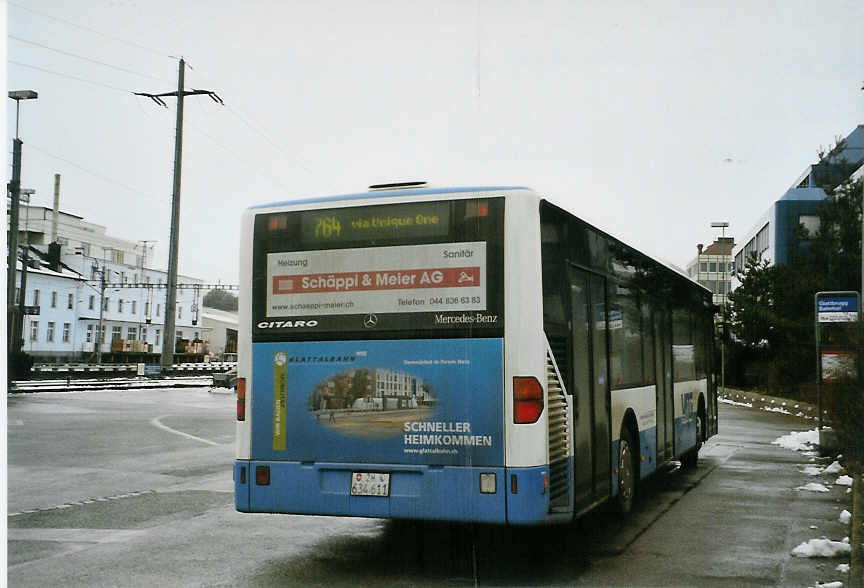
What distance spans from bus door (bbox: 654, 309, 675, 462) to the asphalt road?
2.18ft

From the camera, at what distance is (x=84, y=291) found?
65688 mm

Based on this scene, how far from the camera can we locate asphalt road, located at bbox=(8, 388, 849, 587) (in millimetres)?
6922

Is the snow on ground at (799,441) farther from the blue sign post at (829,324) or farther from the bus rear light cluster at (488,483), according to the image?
the bus rear light cluster at (488,483)

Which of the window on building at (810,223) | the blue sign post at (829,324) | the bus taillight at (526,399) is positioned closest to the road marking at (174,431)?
the blue sign post at (829,324)

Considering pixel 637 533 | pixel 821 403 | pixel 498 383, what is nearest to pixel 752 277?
pixel 821 403

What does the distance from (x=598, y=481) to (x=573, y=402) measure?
3.56 ft

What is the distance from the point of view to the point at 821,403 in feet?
46.5

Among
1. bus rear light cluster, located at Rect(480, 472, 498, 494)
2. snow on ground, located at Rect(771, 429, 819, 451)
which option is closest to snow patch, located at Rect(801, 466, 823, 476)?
snow on ground, located at Rect(771, 429, 819, 451)

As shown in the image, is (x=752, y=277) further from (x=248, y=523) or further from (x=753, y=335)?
(x=248, y=523)

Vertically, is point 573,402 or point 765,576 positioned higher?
point 573,402

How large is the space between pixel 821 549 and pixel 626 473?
1979 millimetres

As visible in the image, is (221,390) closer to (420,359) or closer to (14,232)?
(14,232)

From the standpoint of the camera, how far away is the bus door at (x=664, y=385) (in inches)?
426

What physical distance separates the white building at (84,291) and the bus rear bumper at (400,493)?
38026 mm
